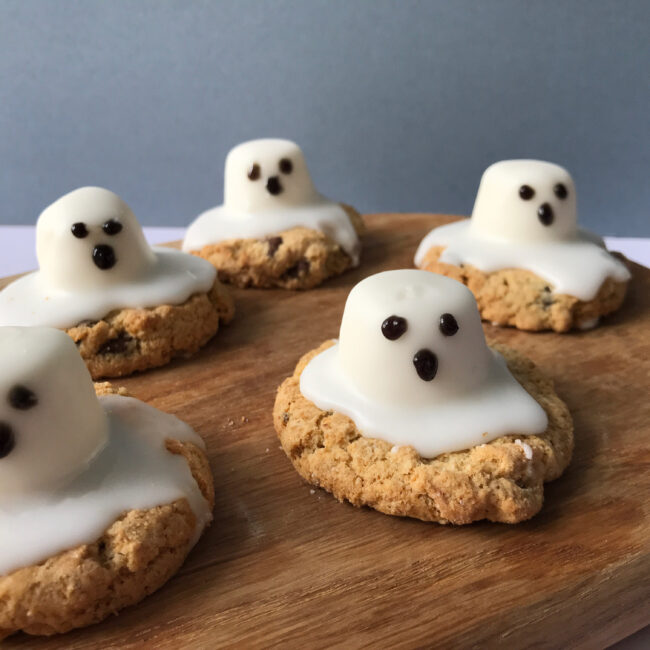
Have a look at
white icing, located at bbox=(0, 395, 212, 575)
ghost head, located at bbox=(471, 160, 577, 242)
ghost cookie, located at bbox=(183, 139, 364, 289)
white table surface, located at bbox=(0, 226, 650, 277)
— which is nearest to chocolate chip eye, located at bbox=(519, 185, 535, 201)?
ghost head, located at bbox=(471, 160, 577, 242)

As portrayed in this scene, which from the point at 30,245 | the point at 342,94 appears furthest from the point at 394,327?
the point at 30,245

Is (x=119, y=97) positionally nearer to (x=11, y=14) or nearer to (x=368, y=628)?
(x=11, y=14)

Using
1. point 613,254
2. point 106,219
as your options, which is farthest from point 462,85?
point 106,219

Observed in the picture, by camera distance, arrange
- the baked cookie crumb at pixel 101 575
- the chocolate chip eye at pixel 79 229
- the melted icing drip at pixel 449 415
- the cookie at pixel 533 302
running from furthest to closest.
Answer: the cookie at pixel 533 302 < the chocolate chip eye at pixel 79 229 < the melted icing drip at pixel 449 415 < the baked cookie crumb at pixel 101 575

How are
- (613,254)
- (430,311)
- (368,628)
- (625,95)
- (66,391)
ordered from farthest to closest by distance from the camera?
(625,95) < (613,254) < (430,311) < (66,391) < (368,628)

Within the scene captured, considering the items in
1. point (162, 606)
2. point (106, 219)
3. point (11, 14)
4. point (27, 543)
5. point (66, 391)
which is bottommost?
point (162, 606)

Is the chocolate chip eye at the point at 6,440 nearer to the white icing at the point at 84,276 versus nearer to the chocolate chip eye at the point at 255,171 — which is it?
the white icing at the point at 84,276

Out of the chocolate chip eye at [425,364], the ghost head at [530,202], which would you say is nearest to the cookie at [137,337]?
the chocolate chip eye at [425,364]
